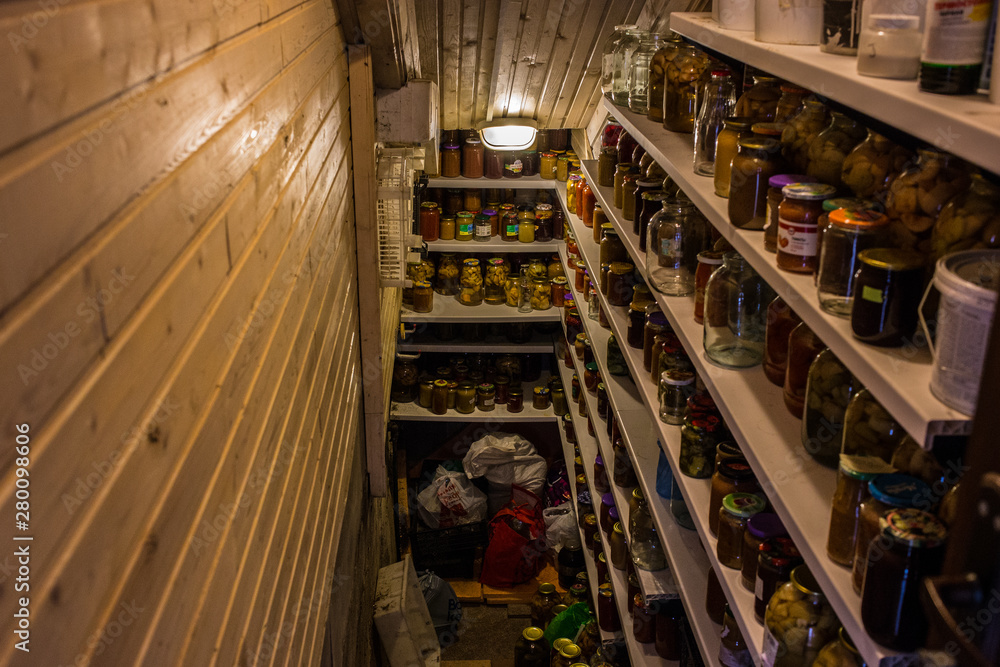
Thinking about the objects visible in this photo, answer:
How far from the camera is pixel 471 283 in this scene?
203 inches

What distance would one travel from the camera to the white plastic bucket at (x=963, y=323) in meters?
0.93

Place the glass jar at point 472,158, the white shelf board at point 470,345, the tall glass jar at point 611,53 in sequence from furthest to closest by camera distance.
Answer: the white shelf board at point 470,345, the glass jar at point 472,158, the tall glass jar at point 611,53

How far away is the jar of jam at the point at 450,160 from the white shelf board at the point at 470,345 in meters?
1.02

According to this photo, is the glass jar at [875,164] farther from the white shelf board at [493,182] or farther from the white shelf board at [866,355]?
the white shelf board at [493,182]

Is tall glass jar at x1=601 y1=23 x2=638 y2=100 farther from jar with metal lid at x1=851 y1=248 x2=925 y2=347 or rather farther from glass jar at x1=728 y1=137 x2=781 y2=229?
jar with metal lid at x1=851 y1=248 x2=925 y2=347

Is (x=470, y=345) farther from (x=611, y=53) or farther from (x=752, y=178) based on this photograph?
(x=752, y=178)

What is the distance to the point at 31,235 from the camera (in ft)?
2.11

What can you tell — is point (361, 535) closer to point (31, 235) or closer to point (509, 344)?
point (509, 344)

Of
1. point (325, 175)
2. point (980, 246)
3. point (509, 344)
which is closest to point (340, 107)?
point (325, 175)

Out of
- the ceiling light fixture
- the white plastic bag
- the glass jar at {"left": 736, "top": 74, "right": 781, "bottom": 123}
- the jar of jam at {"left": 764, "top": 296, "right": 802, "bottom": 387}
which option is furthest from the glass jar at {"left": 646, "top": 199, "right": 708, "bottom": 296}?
the white plastic bag

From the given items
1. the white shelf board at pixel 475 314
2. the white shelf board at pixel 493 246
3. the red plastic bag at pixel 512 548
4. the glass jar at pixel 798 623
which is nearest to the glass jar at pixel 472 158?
the white shelf board at pixel 493 246

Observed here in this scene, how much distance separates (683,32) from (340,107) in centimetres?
114

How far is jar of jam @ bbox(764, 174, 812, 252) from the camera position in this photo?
157 centimetres

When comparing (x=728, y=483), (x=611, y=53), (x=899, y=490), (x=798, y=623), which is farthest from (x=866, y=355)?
(x=611, y=53)
